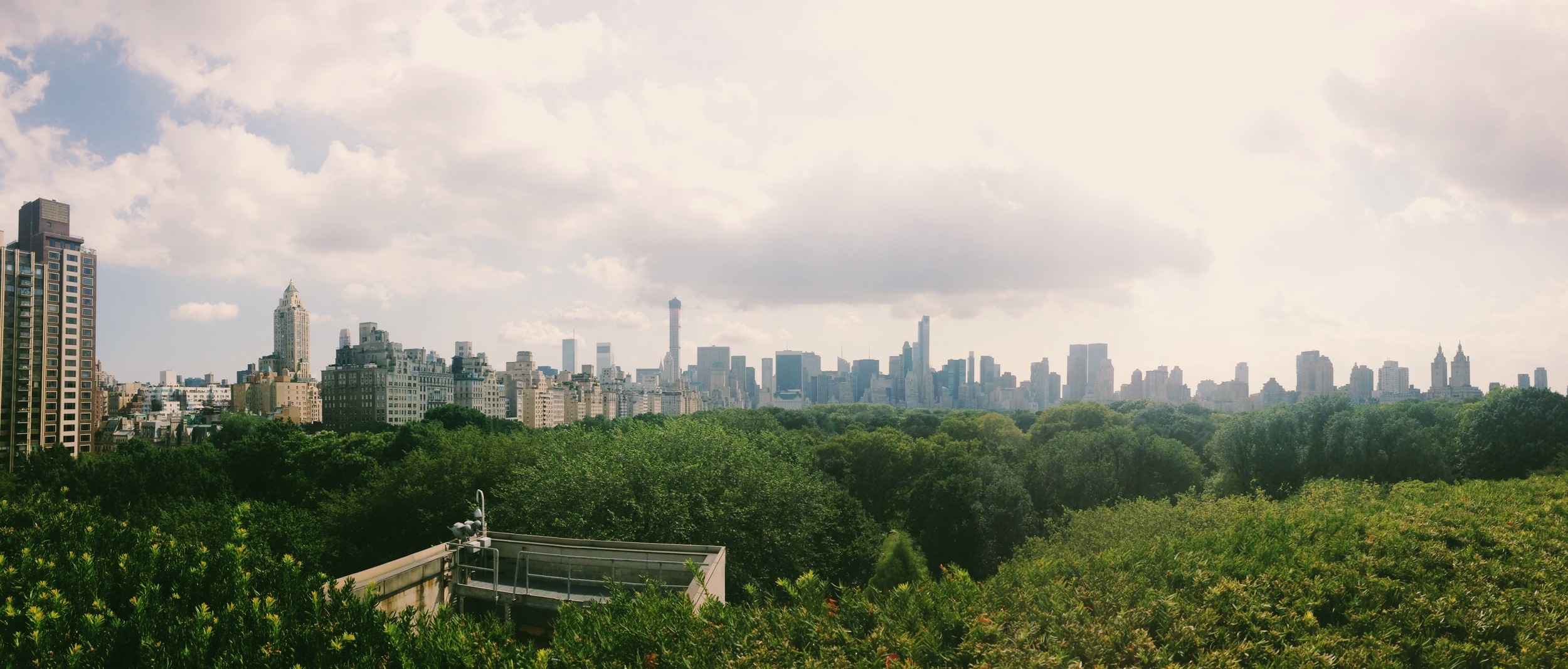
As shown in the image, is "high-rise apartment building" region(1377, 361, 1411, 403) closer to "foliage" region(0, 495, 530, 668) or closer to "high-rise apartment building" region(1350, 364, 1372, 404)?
"high-rise apartment building" region(1350, 364, 1372, 404)

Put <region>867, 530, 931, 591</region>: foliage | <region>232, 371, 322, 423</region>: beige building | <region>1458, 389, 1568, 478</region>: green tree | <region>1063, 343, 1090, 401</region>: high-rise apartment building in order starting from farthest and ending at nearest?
<region>1063, 343, 1090, 401</region>: high-rise apartment building
<region>232, 371, 322, 423</region>: beige building
<region>1458, 389, 1568, 478</region>: green tree
<region>867, 530, 931, 591</region>: foliage

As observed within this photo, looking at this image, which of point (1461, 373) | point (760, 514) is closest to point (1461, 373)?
point (1461, 373)

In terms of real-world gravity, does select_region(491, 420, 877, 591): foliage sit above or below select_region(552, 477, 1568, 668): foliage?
below

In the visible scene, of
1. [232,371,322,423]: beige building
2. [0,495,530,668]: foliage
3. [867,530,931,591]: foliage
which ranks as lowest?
[867,530,931,591]: foliage

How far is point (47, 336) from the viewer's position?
5344 cm

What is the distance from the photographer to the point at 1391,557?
9.63m

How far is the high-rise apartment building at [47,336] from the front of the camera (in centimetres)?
5072

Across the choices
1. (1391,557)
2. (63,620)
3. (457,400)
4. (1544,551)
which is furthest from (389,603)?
(457,400)

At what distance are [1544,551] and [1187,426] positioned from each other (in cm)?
4109

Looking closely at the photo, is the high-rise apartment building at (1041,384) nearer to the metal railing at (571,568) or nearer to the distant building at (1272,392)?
the distant building at (1272,392)

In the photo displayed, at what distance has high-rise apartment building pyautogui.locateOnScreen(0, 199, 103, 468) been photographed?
1997 inches

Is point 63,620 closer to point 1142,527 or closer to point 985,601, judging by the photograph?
point 985,601

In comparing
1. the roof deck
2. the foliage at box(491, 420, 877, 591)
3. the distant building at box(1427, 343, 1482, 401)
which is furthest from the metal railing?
the distant building at box(1427, 343, 1482, 401)

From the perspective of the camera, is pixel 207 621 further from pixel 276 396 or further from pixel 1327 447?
pixel 276 396
